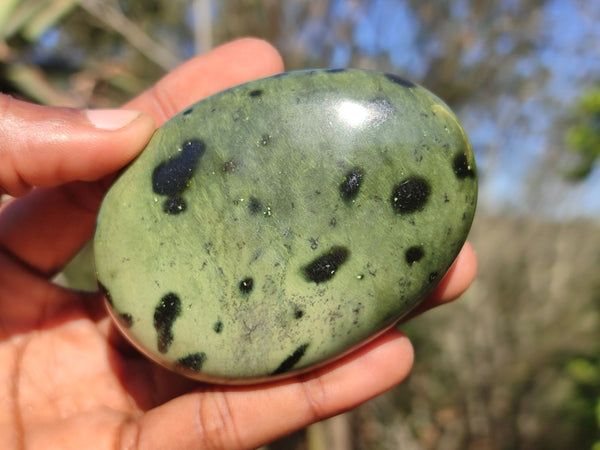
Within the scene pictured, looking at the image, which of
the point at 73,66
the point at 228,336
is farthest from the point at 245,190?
the point at 73,66

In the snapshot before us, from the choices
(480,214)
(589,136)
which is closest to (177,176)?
(589,136)

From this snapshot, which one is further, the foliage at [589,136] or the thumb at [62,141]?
the foliage at [589,136]

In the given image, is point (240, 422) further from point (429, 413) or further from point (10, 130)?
point (429, 413)

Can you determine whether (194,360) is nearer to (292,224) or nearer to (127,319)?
(127,319)

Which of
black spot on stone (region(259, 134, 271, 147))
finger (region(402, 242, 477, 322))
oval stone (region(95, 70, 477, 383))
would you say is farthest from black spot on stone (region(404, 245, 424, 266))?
black spot on stone (region(259, 134, 271, 147))

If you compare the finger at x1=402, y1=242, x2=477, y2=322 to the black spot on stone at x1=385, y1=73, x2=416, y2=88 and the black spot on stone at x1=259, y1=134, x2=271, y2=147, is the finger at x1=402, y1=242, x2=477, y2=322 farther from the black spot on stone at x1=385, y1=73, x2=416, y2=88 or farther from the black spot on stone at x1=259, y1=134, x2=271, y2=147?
the black spot on stone at x1=259, y1=134, x2=271, y2=147

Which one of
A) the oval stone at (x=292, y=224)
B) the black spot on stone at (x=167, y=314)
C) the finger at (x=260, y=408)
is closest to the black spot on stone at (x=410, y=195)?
the oval stone at (x=292, y=224)

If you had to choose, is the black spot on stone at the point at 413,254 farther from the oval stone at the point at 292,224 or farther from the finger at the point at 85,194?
the finger at the point at 85,194
